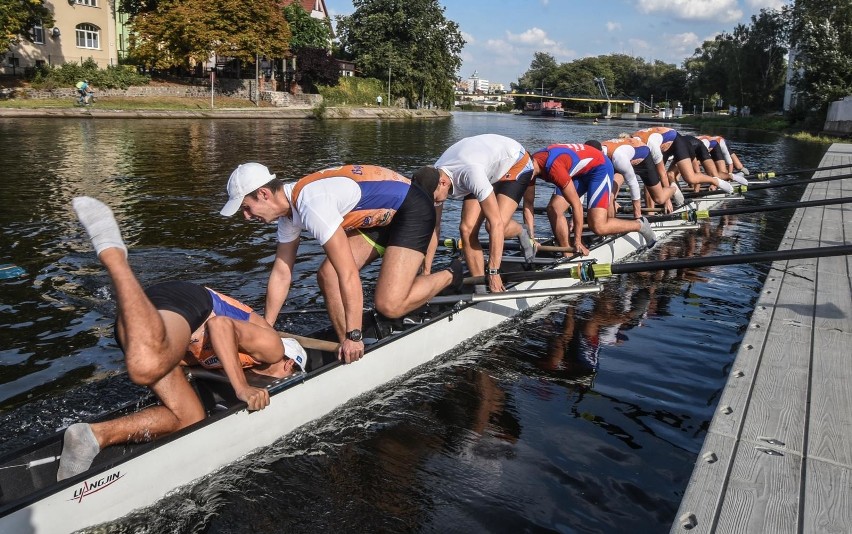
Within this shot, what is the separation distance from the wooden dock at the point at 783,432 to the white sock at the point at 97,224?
Result: 4079 mm

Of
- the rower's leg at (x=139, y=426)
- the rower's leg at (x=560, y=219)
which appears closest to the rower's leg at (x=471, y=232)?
the rower's leg at (x=560, y=219)

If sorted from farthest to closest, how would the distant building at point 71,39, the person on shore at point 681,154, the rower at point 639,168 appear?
the distant building at point 71,39 → the person on shore at point 681,154 → the rower at point 639,168

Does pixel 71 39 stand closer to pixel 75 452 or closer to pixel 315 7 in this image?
pixel 315 7

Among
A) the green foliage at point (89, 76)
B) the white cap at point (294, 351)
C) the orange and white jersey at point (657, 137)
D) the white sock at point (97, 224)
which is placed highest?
the green foliage at point (89, 76)

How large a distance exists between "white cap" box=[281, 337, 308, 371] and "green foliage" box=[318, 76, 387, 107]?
71850 mm

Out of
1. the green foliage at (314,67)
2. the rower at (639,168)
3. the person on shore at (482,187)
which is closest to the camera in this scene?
the person on shore at (482,187)

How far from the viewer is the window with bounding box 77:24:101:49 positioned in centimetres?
6203

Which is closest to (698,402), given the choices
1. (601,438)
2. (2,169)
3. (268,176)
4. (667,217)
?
(601,438)

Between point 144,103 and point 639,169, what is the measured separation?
5140cm

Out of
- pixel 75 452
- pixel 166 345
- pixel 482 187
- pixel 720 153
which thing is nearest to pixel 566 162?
pixel 482 187

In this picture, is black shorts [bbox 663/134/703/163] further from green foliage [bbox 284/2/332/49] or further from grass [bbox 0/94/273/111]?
green foliage [bbox 284/2/332/49]

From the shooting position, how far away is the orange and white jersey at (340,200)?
6195mm

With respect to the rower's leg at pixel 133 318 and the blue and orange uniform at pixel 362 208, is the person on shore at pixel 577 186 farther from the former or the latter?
the rower's leg at pixel 133 318

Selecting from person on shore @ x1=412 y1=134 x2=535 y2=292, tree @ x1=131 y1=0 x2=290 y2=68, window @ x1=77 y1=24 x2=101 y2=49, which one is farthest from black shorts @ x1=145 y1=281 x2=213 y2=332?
window @ x1=77 y1=24 x2=101 y2=49
